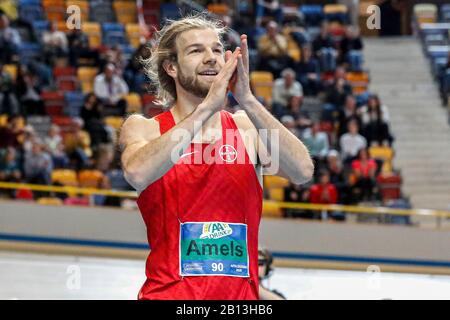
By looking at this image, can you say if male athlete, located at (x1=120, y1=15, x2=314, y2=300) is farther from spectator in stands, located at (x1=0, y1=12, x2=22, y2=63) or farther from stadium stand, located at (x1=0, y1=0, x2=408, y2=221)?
spectator in stands, located at (x1=0, y1=12, x2=22, y2=63)

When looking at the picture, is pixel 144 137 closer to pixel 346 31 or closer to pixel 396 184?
pixel 396 184

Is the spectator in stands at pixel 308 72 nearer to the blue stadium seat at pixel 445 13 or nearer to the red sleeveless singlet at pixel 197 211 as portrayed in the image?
the blue stadium seat at pixel 445 13

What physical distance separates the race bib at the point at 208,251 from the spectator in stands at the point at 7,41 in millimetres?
14036

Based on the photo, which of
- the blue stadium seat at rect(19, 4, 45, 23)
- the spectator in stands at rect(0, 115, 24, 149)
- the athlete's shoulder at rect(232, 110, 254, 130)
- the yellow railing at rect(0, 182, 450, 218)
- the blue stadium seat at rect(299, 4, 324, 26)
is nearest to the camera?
the athlete's shoulder at rect(232, 110, 254, 130)

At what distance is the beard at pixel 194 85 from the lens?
451cm

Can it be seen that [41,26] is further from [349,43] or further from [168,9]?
[349,43]

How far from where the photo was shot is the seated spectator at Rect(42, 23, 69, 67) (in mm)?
17969

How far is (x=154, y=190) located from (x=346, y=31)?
1622cm

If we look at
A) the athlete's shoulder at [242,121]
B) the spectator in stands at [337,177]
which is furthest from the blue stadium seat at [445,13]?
the athlete's shoulder at [242,121]

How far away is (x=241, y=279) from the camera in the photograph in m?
4.39

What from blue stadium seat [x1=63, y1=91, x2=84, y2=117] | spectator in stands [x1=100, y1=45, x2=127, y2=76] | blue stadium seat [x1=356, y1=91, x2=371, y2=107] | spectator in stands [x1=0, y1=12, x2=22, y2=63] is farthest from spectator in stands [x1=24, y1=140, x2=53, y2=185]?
blue stadium seat [x1=356, y1=91, x2=371, y2=107]

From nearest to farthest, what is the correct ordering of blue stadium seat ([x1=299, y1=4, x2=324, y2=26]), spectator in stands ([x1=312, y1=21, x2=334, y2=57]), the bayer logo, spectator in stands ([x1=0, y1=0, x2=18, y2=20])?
1. the bayer logo
2. spectator in stands ([x1=0, y1=0, x2=18, y2=20])
3. spectator in stands ([x1=312, y1=21, x2=334, y2=57])
4. blue stadium seat ([x1=299, y1=4, x2=324, y2=26])

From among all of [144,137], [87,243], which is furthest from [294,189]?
[144,137]

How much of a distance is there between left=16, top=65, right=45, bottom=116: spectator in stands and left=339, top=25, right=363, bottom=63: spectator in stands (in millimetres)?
5408
